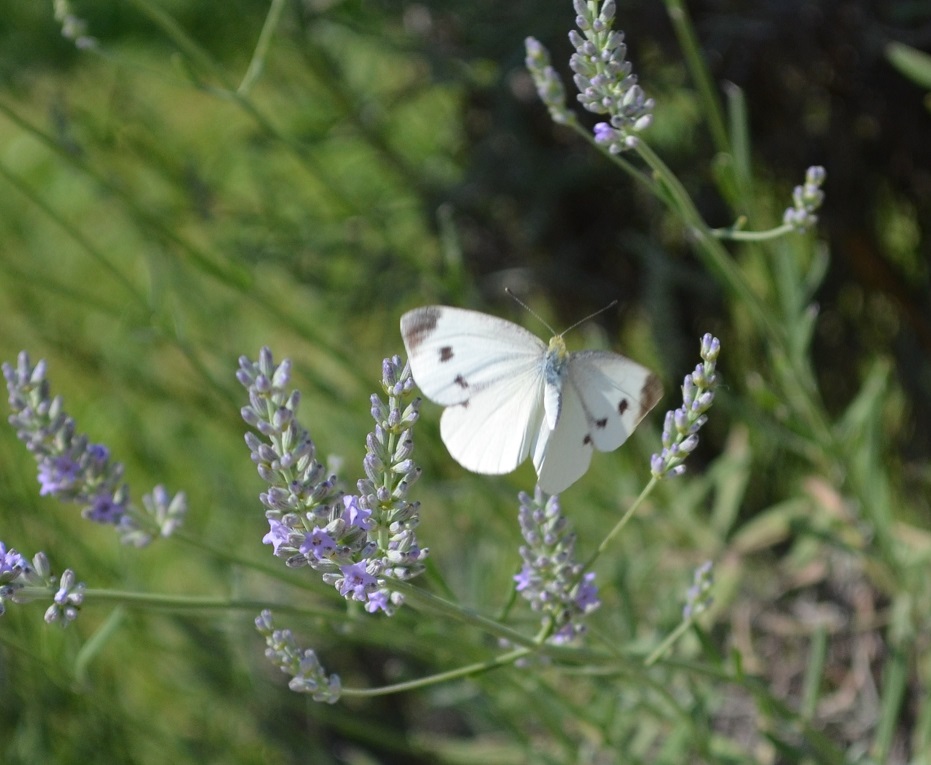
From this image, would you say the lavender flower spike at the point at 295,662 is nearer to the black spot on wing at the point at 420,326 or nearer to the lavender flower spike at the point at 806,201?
the black spot on wing at the point at 420,326

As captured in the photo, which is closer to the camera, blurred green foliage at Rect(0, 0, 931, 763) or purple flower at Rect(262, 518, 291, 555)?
purple flower at Rect(262, 518, 291, 555)

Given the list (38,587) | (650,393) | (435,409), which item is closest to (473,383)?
(650,393)

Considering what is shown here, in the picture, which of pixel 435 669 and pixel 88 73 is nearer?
pixel 435 669

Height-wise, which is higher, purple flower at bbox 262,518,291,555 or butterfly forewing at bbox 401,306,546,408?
purple flower at bbox 262,518,291,555

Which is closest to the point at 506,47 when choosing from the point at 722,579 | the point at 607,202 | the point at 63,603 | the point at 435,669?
the point at 607,202

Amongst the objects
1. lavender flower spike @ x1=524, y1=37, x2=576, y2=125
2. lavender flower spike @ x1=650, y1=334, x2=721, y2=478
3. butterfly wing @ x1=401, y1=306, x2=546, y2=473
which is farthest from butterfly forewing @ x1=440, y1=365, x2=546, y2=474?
lavender flower spike @ x1=524, y1=37, x2=576, y2=125

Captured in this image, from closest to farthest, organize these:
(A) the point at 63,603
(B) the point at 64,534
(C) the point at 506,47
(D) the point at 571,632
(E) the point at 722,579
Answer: (A) the point at 63,603
(D) the point at 571,632
(B) the point at 64,534
(E) the point at 722,579
(C) the point at 506,47

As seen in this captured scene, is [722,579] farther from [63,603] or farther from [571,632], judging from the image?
[63,603]

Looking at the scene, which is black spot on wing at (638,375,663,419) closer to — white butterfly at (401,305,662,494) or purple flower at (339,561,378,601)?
white butterfly at (401,305,662,494)
